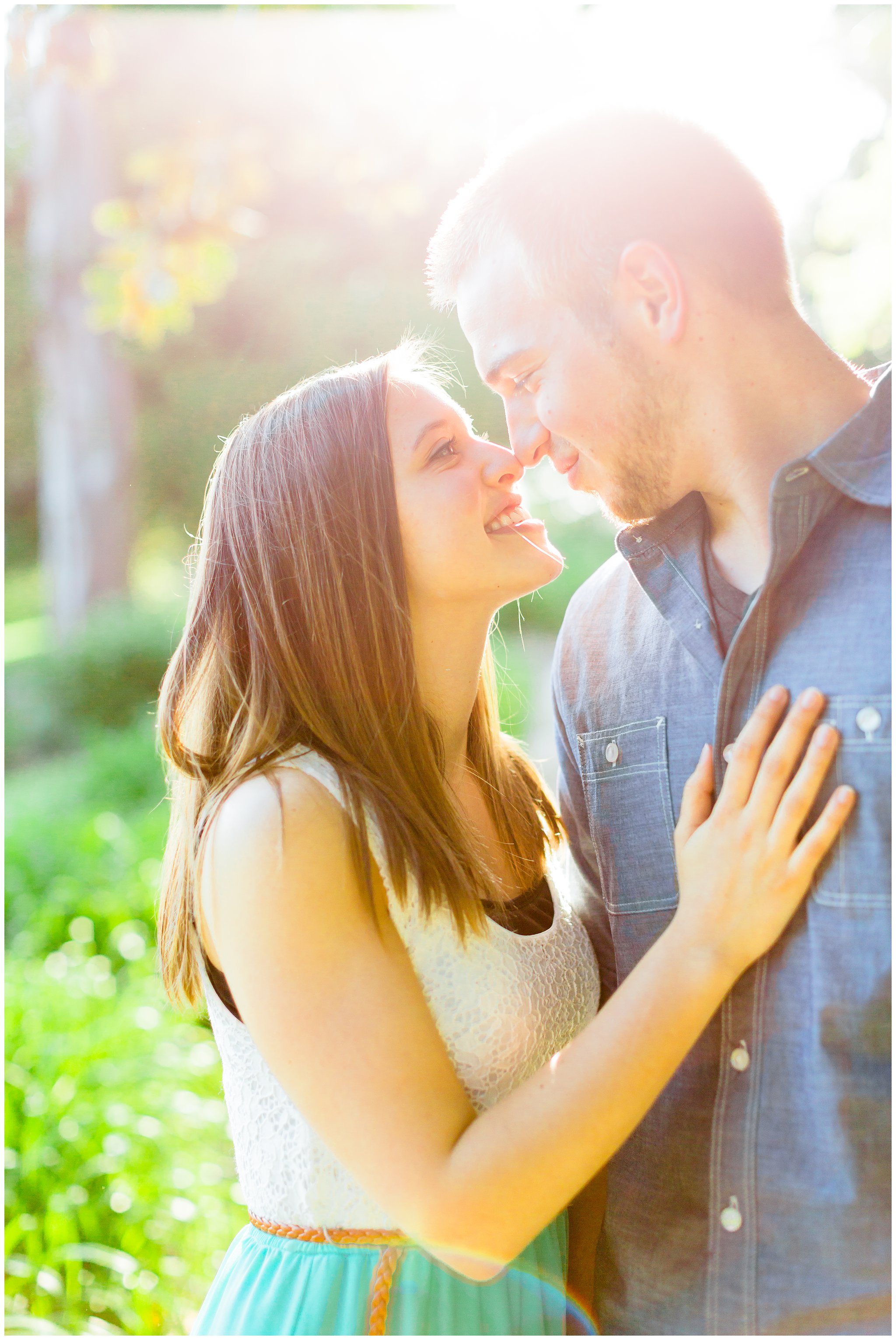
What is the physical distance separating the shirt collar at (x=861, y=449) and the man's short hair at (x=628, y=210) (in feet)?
1.10

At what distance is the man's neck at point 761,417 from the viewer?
1.89m

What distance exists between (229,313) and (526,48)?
1151 centimetres

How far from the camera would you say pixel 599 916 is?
→ 2223 mm

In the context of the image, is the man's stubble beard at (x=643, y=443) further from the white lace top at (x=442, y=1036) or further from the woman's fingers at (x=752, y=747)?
the white lace top at (x=442, y=1036)

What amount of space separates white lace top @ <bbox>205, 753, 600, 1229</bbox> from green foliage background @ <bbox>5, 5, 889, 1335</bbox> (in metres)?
1.12

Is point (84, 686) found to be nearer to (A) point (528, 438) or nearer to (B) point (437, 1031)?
(A) point (528, 438)

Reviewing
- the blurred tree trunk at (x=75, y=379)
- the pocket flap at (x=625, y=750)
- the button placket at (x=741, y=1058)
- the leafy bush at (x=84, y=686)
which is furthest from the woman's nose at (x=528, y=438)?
the blurred tree trunk at (x=75, y=379)

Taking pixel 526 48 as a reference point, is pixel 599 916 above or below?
below

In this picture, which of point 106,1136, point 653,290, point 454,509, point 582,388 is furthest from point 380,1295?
point 106,1136

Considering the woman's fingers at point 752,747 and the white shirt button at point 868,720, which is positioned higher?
the white shirt button at point 868,720

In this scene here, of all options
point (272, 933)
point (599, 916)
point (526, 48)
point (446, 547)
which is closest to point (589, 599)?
point (446, 547)

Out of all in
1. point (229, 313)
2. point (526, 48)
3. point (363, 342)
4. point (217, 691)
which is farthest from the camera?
point (229, 313)

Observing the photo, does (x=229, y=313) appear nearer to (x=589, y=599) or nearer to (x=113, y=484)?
(x=113, y=484)

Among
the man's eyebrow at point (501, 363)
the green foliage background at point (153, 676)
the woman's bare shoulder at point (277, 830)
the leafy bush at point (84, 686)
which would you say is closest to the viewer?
the woman's bare shoulder at point (277, 830)
